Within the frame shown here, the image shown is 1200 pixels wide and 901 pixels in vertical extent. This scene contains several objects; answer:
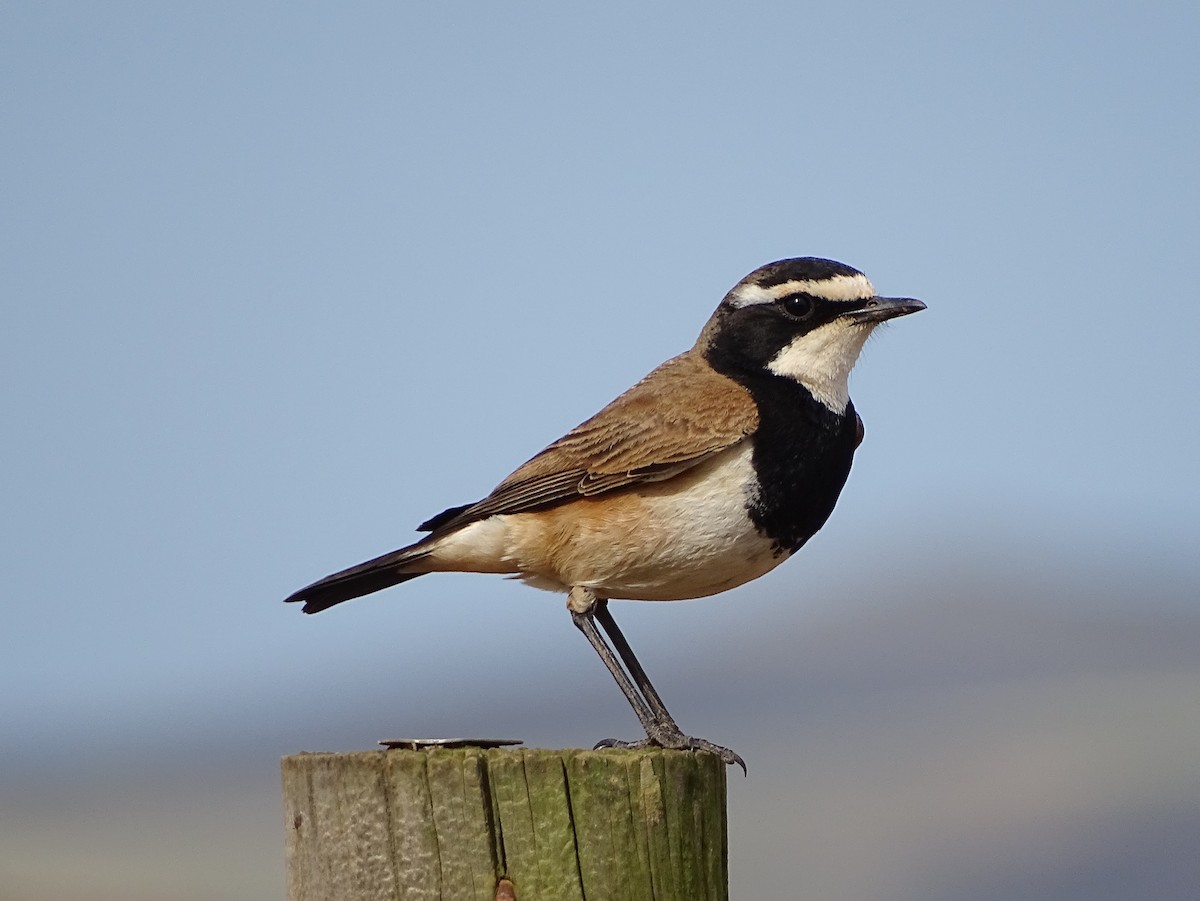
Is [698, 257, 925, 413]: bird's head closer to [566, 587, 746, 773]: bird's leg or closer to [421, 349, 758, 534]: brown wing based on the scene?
[421, 349, 758, 534]: brown wing

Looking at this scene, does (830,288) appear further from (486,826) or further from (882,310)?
(486,826)

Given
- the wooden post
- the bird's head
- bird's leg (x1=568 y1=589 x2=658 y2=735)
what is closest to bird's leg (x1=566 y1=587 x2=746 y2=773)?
bird's leg (x1=568 y1=589 x2=658 y2=735)

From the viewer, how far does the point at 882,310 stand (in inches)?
341

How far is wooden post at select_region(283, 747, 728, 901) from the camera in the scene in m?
5.30

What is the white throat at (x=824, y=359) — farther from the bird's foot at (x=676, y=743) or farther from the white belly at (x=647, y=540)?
the bird's foot at (x=676, y=743)

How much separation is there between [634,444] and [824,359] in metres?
1.08

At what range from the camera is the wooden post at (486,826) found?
17.4 ft

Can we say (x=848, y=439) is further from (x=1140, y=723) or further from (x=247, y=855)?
(x=1140, y=723)

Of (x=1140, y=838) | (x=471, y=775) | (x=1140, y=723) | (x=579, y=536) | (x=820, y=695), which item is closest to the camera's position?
(x=471, y=775)

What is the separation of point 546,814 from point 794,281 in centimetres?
406

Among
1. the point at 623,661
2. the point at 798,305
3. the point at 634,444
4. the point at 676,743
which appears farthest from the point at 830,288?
the point at 676,743

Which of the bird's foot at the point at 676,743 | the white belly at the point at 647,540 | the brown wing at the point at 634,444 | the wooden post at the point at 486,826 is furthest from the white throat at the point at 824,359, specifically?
the wooden post at the point at 486,826

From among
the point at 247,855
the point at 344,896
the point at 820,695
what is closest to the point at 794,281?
the point at 344,896

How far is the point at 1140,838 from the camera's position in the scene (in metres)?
45.2
